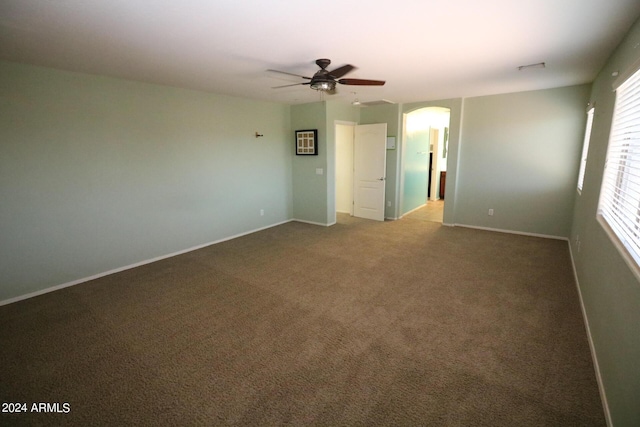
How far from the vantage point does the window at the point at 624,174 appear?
1.76 meters

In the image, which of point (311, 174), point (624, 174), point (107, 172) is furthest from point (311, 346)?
point (311, 174)

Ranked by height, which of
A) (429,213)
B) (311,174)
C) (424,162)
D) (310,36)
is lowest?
(429,213)

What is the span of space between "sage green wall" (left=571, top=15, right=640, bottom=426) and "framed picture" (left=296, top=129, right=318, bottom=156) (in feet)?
13.2

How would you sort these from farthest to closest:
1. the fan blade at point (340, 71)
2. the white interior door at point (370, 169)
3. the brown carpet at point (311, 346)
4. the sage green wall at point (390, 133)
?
the white interior door at point (370, 169) < the sage green wall at point (390, 133) < the fan blade at point (340, 71) < the brown carpet at point (311, 346)

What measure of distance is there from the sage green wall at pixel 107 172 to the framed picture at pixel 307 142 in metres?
0.91

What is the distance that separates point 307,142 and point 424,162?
132 inches

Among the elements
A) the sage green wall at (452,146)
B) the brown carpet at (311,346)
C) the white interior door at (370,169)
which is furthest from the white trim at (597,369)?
the white interior door at (370,169)

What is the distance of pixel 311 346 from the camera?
91.2 inches

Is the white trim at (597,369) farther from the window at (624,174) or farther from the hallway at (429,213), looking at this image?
the hallway at (429,213)

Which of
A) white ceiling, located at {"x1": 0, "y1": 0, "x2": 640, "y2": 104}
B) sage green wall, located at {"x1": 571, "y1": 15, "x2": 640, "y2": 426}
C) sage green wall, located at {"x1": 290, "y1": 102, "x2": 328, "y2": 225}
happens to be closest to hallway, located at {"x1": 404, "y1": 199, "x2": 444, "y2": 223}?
sage green wall, located at {"x1": 290, "y1": 102, "x2": 328, "y2": 225}

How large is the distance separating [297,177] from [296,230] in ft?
4.02

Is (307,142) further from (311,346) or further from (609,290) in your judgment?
(609,290)

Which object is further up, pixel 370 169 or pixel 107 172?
pixel 107 172

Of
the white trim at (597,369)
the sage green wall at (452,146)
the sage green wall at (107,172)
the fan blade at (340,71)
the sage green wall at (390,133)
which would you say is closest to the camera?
the white trim at (597,369)
